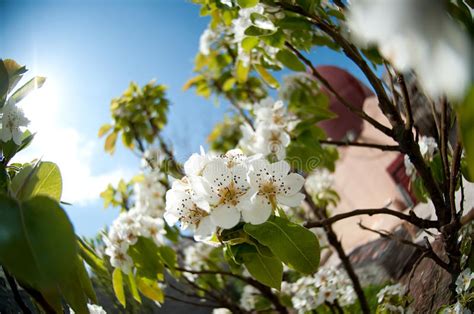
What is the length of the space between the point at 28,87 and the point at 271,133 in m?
0.77

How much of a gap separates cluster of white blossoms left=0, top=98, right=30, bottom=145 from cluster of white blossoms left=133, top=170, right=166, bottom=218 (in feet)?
4.87

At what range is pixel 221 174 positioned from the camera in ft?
2.20

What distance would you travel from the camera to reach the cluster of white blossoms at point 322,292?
1638mm

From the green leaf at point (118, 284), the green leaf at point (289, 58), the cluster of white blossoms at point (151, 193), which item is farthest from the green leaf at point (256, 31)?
the cluster of white blossoms at point (151, 193)

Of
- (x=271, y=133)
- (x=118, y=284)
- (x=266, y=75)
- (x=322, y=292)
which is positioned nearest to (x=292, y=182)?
(x=271, y=133)

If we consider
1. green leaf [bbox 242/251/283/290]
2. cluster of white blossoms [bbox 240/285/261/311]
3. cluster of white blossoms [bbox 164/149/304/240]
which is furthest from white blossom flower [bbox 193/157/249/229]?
cluster of white blossoms [bbox 240/285/261/311]

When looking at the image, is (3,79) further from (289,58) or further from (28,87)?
(289,58)

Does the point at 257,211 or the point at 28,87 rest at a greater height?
the point at 28,87

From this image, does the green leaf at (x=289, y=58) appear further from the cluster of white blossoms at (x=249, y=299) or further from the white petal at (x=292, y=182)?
the cluster of white blossoms at (x=249, y=299)

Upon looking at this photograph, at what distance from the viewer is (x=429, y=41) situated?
9.2 inches

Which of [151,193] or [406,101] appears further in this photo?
[151,193]

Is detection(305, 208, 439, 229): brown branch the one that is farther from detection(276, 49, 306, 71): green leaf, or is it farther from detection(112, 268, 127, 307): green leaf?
detection(112, 268, 127, 307): green leaf

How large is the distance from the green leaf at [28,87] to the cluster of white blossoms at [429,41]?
0.66 meters

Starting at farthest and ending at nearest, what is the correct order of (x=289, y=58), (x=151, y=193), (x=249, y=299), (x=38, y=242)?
(x=249, y=299) → (x=151, y=193) → (x=289, y=58) → (x=38, y=242)
